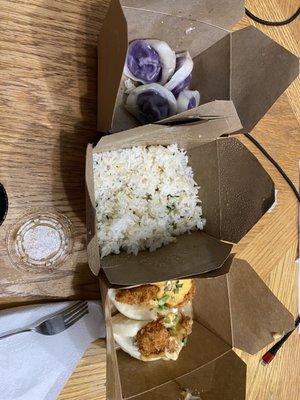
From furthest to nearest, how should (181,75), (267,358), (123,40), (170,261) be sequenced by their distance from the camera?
(267,358) → (181,75) → (170,261) → (123,40)

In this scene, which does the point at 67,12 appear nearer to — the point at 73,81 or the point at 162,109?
the point at 73,81

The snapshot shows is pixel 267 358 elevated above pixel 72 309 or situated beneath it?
situated beneath

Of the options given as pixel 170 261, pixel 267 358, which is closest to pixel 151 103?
pixel 170 261

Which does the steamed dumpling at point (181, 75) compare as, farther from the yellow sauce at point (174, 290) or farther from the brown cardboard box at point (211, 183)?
the yellow sauce at point (174, 290)

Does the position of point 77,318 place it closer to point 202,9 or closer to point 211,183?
point 211,183

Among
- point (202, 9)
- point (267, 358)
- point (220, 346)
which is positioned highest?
point (202, 9)

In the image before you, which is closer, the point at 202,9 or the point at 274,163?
the point at 202,9

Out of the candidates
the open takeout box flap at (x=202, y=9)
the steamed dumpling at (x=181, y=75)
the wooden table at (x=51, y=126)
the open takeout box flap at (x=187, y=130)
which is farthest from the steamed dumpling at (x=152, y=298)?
the open takeout box flap at (x=202, y=9)

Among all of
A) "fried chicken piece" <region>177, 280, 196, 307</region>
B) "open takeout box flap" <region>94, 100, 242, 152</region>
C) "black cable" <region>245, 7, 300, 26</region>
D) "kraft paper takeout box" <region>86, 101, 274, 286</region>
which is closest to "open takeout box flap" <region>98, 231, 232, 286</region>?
"kraft paper takeout box" <region>86, 101, 274, 286</region>
